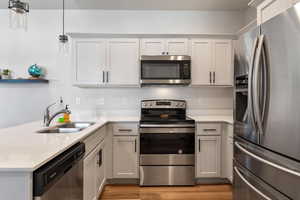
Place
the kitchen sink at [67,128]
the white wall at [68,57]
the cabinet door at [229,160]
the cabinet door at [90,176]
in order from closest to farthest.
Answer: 1. the cabinet door at [90,176]
2. the kitchen sink at [67,128]
3. the cabinet door at [229,160]
4. the white wall at [68,57]

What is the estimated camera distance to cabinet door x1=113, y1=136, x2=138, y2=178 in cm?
305

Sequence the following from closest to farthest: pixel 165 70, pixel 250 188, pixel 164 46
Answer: pixel 250 188 < pixel 165 70 < pixel 164 46

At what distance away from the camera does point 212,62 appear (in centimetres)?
339

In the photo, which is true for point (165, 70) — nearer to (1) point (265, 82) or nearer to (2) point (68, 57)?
(2) point (68, 57)

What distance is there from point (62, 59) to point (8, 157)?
9.19ft

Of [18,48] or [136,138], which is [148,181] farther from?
[18,48]

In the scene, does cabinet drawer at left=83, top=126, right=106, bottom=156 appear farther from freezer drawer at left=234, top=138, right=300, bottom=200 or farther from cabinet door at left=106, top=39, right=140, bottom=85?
freezer drawer at left=234, top=138, right=300, bottom=200

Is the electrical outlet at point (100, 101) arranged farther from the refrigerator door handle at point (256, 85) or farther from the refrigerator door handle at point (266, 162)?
the refrigerator door handle at point (256, 85)

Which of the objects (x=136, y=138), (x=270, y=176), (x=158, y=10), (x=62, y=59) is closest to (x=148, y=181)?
(x=136, y=138)

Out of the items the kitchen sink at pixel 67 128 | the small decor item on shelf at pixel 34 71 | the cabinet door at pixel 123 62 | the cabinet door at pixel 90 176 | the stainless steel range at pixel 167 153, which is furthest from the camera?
the small decor item on shelf at pixel 34 71

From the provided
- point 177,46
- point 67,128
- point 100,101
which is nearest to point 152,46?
point 177,46

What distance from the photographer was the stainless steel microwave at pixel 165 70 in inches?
127

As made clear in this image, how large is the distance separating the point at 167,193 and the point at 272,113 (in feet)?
6.37

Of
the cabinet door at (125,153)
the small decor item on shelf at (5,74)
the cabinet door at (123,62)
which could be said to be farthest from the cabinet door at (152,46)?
the small decor item on shelf at (5,74)
